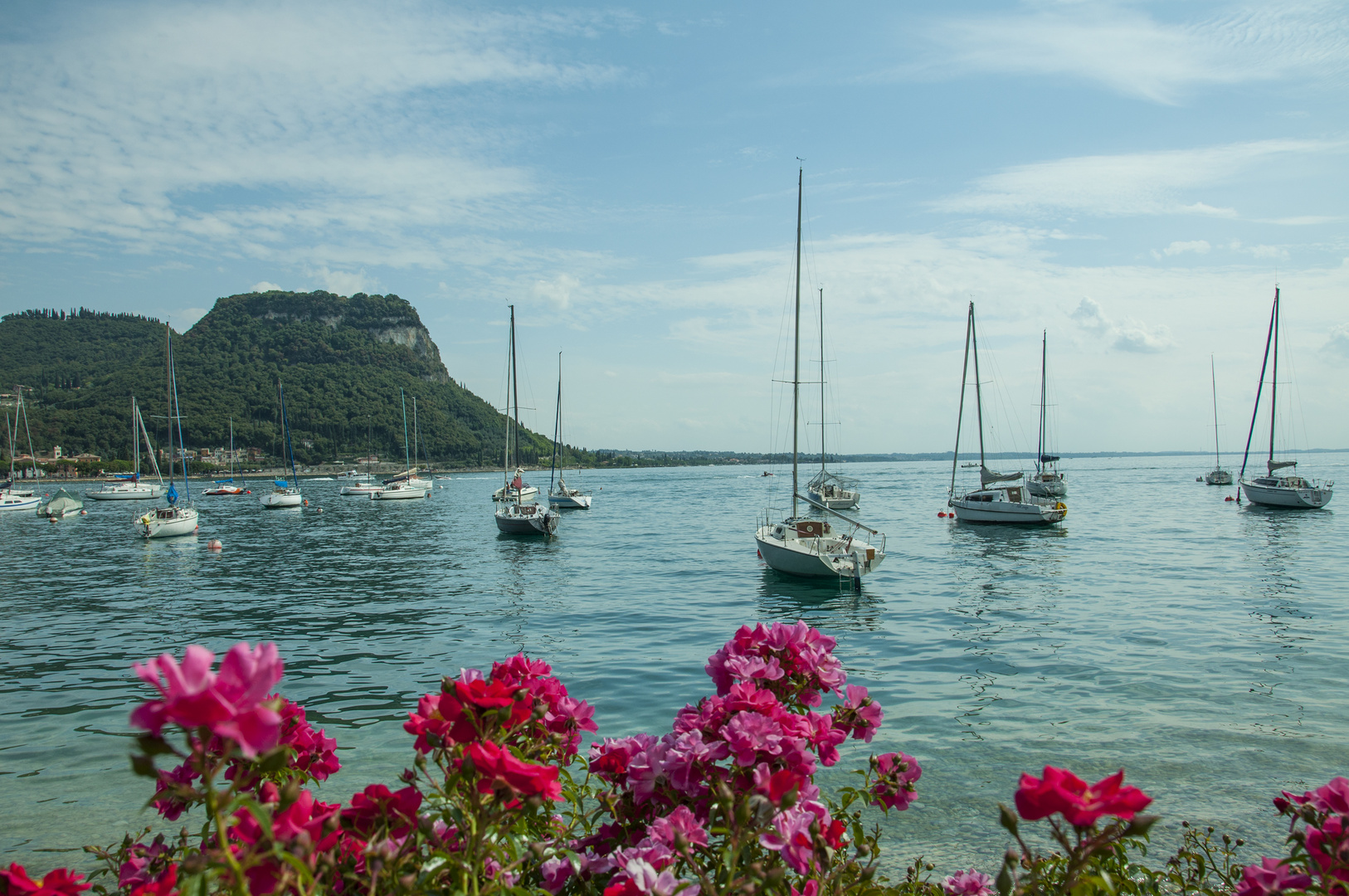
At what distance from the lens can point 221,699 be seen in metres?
1.02

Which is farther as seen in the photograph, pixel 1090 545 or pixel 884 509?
pixel 884 509

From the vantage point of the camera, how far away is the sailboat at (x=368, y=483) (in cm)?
7819

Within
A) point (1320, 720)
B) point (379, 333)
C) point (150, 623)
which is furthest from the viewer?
point (379, 333)

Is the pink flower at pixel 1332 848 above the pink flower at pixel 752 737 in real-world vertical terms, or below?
below

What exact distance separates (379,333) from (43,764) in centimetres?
20088

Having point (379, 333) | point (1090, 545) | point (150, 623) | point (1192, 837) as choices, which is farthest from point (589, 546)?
point (379, 333)

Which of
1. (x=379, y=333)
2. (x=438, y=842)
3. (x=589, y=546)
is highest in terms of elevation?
(x=379, y=333)

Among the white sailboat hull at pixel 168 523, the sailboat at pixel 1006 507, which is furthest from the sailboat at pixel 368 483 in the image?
the sailboat at pixel 1006 507

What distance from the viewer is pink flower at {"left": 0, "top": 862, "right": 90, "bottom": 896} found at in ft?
5.73

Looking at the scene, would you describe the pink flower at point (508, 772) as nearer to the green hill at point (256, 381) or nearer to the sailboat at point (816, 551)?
the sailboat at point (816, 551)

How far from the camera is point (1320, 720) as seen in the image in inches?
345

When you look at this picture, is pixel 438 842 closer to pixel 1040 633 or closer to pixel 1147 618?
pixel 1040 633

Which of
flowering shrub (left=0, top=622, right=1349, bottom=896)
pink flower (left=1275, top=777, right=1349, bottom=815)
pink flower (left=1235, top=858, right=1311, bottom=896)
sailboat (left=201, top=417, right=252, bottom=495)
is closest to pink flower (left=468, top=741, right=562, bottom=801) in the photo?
flowering shrub (left=0, top=622, right=1349, bottom=896)

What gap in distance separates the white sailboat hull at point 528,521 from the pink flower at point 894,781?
32020mm
